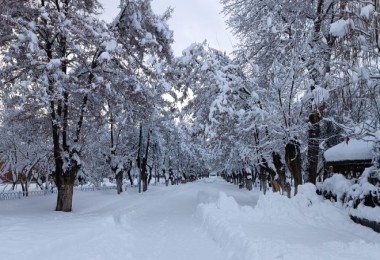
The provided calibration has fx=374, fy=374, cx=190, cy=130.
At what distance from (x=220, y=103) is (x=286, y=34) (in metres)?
3.87

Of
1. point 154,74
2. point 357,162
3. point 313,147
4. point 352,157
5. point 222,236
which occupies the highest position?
point 154,74

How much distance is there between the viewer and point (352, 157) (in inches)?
495

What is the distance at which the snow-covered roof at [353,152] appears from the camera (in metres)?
11.9

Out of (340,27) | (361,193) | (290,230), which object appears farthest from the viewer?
(361,193)

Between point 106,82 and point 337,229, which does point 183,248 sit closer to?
point 337,229

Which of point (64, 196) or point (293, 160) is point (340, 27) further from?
point (64, 196)

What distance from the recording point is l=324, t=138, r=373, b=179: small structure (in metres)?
12.1

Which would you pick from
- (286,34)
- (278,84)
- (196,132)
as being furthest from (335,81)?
(196,132)

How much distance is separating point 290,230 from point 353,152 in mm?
4586

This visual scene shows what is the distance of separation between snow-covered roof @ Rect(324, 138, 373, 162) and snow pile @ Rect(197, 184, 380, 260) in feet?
5.38

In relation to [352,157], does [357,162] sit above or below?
below

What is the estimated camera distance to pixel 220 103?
1584 centimetres

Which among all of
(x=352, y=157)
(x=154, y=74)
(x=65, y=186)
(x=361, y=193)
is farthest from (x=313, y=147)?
(x=65, y=186)

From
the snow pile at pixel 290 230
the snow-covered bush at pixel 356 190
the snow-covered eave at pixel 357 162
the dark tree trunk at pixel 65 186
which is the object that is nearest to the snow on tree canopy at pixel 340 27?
the snow pile at pixel 290 230
